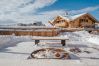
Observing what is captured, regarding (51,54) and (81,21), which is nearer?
(51,54)

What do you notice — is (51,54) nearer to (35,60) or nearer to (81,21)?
(35,60)

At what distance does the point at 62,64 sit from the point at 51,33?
700 inches

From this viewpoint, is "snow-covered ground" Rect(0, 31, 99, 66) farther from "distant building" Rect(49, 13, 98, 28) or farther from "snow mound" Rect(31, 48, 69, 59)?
"distant building" Rect(49, 13, 98, 28)

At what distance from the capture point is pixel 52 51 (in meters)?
8.20

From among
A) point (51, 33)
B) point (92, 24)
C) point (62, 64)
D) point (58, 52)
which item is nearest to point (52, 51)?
point (58, 52)

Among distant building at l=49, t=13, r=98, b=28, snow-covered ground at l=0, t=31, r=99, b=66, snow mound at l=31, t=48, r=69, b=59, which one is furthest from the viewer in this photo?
distant building at l=49, t=13, r=98, b=28

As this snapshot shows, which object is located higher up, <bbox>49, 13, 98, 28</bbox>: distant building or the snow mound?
<bbox>49, 13, 98, 28</bbox>: distant building

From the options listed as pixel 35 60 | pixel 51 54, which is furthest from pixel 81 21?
pixel 35 60

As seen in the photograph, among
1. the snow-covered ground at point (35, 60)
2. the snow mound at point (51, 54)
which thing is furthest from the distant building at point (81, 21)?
the snow mound at point (51, 54)

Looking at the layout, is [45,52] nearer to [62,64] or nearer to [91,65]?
[62,64]

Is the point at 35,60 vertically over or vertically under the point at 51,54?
under

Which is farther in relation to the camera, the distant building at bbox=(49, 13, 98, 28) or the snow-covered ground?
the distant building at bbox=(49, 13, 98, 28)

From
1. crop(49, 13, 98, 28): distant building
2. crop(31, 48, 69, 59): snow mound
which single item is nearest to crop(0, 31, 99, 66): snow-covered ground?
crop(31, 48, 69, 59): snow mound

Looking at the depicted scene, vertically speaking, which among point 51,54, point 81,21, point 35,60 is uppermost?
point 81,21
